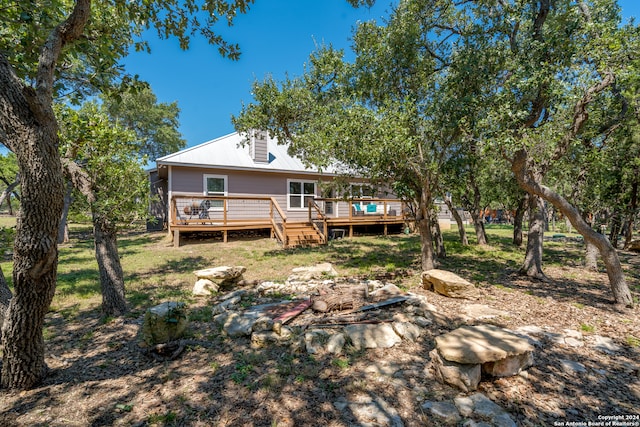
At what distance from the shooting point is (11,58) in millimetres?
3236

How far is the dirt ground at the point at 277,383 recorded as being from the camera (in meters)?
2.35

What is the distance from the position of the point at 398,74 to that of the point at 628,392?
6461 mm

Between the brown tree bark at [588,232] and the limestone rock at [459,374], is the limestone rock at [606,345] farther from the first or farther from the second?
the limestone rock at [459,374]

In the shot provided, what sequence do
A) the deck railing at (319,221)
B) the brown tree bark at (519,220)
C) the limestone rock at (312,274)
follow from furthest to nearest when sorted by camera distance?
the brown tree bark at (519,220), the deck railing at (319,221), the limestone rock at (312,274)

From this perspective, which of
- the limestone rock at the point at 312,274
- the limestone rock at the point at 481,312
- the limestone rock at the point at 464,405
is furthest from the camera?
the limestone rock at the point at 312,274

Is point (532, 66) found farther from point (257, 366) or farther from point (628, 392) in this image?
point (257, 366)

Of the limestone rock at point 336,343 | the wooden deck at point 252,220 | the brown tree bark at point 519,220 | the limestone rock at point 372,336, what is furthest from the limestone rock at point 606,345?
the brown tree bark at point 519,220

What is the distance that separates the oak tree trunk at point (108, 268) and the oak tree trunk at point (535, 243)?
28.0 ft

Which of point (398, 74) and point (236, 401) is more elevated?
point (398, 74)

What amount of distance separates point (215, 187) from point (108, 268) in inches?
349

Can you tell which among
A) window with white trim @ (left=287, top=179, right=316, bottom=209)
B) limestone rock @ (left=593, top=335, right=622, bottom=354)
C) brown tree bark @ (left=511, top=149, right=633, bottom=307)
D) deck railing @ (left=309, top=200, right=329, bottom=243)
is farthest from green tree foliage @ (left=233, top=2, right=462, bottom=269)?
window with white trim @ (left=287, top=179, right=316, bottom=209)

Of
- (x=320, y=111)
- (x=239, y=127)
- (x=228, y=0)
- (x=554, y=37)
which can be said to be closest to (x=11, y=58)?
(x=228, y=0)

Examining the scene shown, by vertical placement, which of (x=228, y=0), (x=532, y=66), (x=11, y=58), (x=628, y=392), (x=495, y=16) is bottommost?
(x=628, y=392)

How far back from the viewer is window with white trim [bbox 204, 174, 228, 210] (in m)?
12.8
